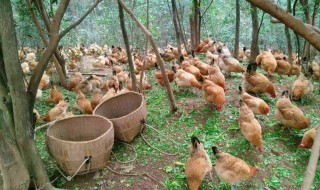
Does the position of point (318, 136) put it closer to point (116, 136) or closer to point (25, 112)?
point (25, 112)

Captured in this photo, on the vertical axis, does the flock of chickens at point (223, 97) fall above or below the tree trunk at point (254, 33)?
below

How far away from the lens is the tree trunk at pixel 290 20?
1370 mm

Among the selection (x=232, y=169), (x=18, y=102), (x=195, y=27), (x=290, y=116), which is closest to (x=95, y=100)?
(x=18, y=102)

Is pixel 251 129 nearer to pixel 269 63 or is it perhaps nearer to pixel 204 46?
pixel 269 63

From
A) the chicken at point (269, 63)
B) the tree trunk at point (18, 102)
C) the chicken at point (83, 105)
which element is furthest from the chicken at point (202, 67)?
the tree trunk at point (18, 102)

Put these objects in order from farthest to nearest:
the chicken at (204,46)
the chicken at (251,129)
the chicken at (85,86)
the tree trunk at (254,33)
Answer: the chicken at (204,46) → the chicken at (85,86) → the tree trunk at (254,33) → the chicken at (251,129)

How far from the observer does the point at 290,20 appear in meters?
1.39

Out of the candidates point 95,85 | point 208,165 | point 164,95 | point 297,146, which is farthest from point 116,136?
point 95,85

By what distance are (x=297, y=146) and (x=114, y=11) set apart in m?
12.1

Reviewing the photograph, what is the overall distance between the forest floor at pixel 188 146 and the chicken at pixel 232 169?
12.1 inches

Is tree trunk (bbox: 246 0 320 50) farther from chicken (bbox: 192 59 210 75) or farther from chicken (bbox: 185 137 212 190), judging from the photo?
chicken (bbox: 192 59 210 75)

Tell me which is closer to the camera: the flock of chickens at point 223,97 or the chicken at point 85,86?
the flock of chickens at point 223,97

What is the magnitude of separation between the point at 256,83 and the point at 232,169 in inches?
110

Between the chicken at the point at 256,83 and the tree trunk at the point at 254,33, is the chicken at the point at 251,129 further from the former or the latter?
the tree trunk at the point at 254,33
